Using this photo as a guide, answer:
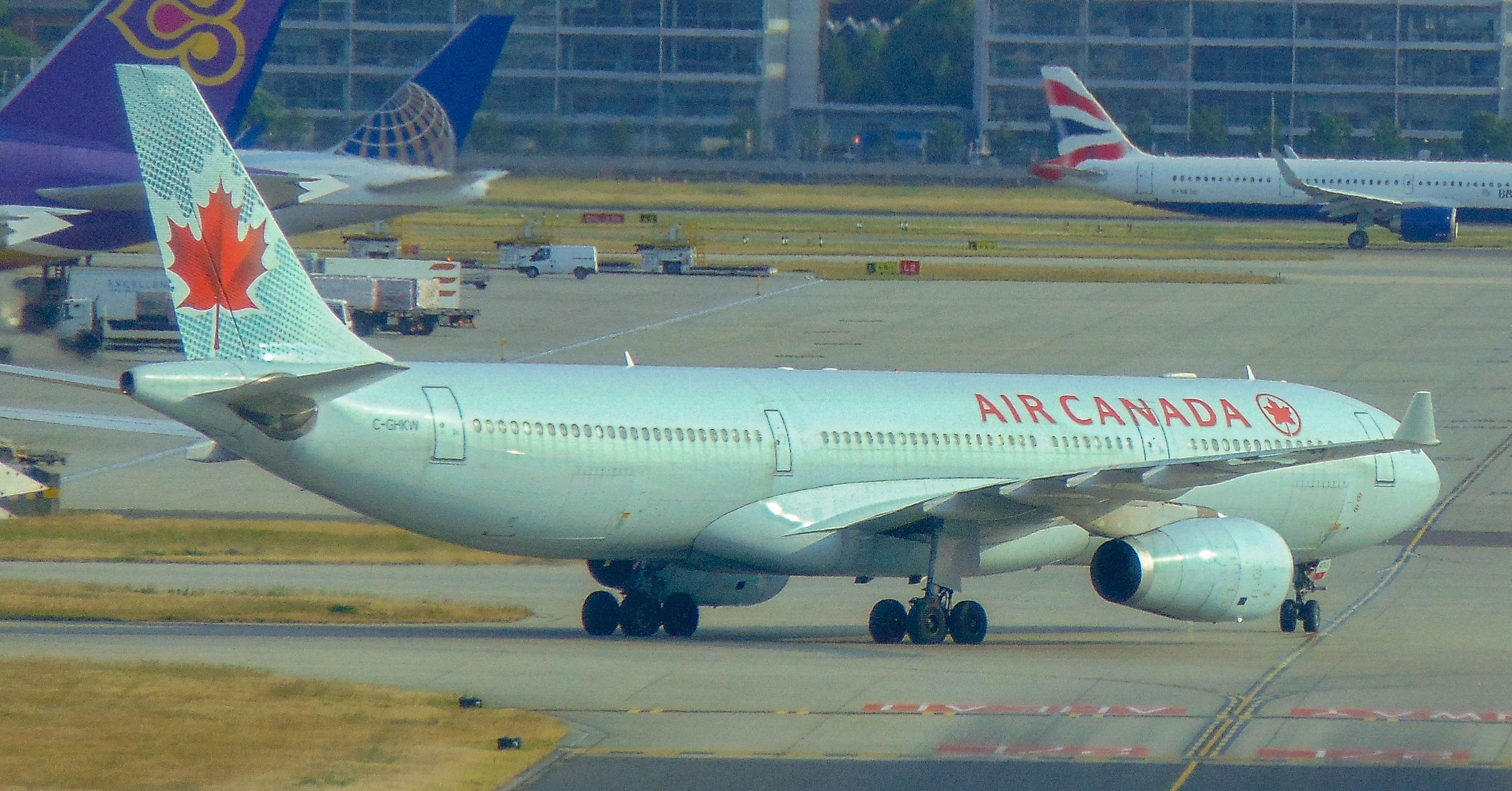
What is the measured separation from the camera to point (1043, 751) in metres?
20.8

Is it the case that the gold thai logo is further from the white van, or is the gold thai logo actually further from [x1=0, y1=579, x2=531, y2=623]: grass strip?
the white van

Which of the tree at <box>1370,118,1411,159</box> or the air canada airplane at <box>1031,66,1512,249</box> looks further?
the tree at <box>1370,118,1411,159</box>

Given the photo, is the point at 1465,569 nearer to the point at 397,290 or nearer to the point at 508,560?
the point at 508,560

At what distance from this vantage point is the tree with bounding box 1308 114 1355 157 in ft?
531

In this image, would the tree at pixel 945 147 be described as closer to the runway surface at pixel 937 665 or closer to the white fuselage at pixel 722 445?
the runway surface at pixel 937 665

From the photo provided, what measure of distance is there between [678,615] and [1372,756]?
11.3m

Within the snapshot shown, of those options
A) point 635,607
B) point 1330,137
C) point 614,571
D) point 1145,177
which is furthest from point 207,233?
point 1330,137

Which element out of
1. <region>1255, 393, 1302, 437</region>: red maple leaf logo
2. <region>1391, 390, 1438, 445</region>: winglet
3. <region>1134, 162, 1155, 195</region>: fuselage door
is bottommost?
<region>1255, 393, 1302, 437</region>: red maple leaf logo

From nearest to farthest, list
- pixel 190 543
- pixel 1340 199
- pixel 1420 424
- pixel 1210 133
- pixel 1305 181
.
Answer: pixel 1420 424, pixel 190 543, pixel 1340 199, pixel 1305 181, pixel 1210 133

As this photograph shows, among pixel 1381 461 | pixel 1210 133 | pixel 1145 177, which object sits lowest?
pixel 1381 461

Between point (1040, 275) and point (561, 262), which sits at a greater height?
point (561, 262)

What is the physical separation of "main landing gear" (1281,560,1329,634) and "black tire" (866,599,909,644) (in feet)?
19.1

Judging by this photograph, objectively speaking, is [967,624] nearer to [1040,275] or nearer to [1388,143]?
[1040,275]

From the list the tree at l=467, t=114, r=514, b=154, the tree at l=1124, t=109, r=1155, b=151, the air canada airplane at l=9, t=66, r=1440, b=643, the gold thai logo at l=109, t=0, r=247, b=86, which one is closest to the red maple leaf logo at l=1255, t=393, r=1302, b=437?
the air canada airplane at l=9, t=66, r=1440, b=643
